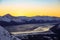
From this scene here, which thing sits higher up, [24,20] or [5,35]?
[24,20]

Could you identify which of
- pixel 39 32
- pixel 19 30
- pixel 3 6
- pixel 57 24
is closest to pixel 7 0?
pixel 3 6

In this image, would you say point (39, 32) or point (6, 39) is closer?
point (6, 39)

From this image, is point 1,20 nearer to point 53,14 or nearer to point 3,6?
point 3,6

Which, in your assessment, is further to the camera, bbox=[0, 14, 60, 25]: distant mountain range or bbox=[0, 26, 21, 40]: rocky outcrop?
bbox=[0, 14, 60, 25]: distant mountain range

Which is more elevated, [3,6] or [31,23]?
[3,6]

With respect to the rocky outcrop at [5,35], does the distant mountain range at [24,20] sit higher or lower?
higher

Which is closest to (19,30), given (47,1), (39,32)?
(39,32)

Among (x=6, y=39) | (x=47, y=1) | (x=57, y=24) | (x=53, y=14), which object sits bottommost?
(x=6, y=39)

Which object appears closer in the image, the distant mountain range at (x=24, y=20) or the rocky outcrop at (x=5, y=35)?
the rocky outcrop at (x=5, y=35)
